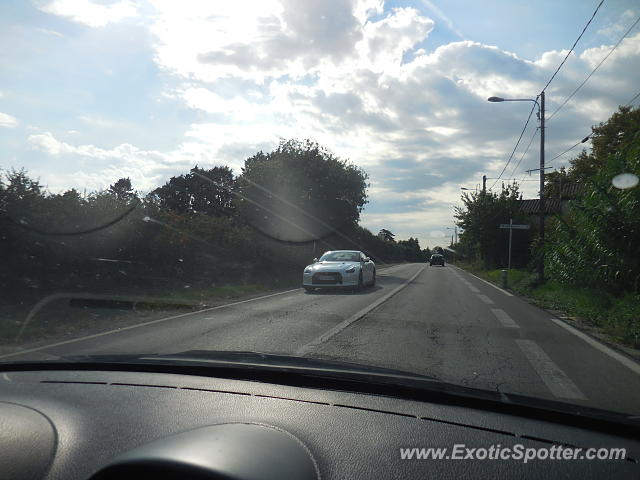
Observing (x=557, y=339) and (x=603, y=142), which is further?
(x=603, y=142)

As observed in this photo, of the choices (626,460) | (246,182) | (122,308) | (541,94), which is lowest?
(122,308)

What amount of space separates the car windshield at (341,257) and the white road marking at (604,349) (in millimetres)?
8335

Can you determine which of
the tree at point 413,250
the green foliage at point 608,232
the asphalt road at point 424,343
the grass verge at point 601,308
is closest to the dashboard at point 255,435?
the asphalt road at point 424,343

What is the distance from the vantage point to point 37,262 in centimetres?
1293

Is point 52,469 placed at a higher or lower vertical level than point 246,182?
lower

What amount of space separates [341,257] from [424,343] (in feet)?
35.2

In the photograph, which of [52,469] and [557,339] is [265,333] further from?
[52,469]

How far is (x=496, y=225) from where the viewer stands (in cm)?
3838

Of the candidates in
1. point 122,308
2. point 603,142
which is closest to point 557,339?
point 122,308

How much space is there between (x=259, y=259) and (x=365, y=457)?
2370 cm

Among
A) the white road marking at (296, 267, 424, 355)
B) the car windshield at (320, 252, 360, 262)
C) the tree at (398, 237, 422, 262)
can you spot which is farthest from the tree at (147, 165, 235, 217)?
the tree at (398, 237, 422, 262)

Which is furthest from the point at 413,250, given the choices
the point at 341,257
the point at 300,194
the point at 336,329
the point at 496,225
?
the point at 336,329

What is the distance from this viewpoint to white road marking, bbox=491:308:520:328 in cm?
954

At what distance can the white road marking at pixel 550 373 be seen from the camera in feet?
15.6
